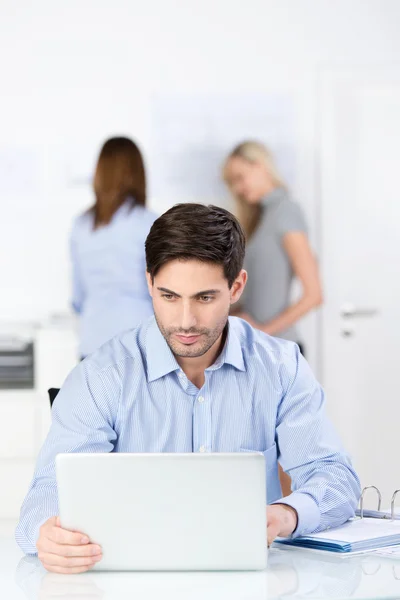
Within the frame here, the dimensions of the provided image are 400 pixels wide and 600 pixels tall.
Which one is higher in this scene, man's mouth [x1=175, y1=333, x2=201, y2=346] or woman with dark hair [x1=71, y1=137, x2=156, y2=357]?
woman with dark hair [x1=71, y1=137, x2=156, y2=357]

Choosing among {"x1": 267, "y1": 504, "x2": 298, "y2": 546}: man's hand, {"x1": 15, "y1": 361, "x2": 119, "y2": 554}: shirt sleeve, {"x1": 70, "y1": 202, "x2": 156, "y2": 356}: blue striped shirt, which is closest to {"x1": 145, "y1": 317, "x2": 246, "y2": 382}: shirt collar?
{"x1": 15, "y1": 361, "x2": 119, "y2": 554}: shirt sleeve

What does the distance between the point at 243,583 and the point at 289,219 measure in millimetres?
2937

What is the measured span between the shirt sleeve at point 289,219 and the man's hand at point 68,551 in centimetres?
284

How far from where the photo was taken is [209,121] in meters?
4.59

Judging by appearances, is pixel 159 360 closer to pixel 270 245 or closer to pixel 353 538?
pixel 353 538

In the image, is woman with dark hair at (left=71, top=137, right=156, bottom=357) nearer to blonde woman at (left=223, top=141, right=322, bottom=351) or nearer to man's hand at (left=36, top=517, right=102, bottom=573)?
blonde woman at (left=223, top=141, right=322, bottom=351)

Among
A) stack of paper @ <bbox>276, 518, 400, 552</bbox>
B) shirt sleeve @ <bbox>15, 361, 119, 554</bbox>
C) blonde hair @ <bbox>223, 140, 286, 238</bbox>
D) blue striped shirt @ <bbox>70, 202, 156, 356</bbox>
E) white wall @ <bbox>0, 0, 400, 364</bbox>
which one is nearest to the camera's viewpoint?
stack of paper @ <bbox>276, 518, 400, 552</bbox>

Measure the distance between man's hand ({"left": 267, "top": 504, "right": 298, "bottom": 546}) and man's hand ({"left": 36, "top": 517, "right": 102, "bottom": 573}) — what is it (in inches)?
11.8

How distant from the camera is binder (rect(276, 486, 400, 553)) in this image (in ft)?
5.30

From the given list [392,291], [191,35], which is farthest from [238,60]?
[392,291]

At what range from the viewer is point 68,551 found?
1490 mm

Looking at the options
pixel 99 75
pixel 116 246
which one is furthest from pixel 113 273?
pixel 99 75

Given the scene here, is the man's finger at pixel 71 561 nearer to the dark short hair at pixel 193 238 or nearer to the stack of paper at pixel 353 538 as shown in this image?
the stack of paper at pixel 353 538

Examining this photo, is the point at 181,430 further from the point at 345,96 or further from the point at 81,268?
the point at 345,96
